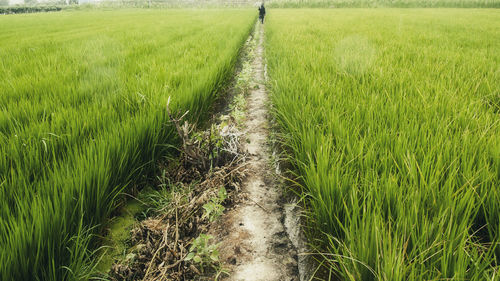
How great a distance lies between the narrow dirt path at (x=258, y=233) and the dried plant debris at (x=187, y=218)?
2.4 inches

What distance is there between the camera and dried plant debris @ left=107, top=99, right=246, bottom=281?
0.86 metres

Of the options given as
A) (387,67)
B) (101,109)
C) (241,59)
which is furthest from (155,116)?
(241,59)

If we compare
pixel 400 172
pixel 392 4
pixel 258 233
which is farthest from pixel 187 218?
pixel 392 4

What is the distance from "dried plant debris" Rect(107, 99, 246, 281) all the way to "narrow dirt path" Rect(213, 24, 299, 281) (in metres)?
0.06

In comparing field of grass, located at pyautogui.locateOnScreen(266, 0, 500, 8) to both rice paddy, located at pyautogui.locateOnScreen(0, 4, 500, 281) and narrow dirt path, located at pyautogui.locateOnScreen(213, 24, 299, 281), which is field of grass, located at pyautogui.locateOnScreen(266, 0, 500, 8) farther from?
narrow dirt path, located at pyautogui.locateOnScreen(213, 24, 299, 281)

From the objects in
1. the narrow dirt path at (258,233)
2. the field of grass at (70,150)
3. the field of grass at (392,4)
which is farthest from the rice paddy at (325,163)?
the field of grass at (392,4)

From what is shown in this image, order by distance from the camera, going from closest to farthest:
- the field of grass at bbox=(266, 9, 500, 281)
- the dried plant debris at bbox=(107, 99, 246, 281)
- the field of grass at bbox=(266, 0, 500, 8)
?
1. the field of grass at bbox=(266, 9, 500, 281)
2. the dried plant debris at bbox=(107, 99, 246, 281)
3. the field of grass at bbox=(266, 0, 500, 8)

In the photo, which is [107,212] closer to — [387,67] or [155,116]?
[155,116]

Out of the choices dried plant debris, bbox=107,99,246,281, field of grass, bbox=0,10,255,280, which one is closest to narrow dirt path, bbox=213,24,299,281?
dried plant debris, bbox=107,99,246,281

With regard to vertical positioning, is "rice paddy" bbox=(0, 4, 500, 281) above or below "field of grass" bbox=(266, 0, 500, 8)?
below

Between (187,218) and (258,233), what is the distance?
0.97 ft

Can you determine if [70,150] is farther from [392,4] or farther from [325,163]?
[392,4]

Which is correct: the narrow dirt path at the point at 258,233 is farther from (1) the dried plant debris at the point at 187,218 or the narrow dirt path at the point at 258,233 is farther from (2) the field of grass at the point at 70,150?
(2) the field of grass at the point at 70,150

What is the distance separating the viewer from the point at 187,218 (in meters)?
1.07
